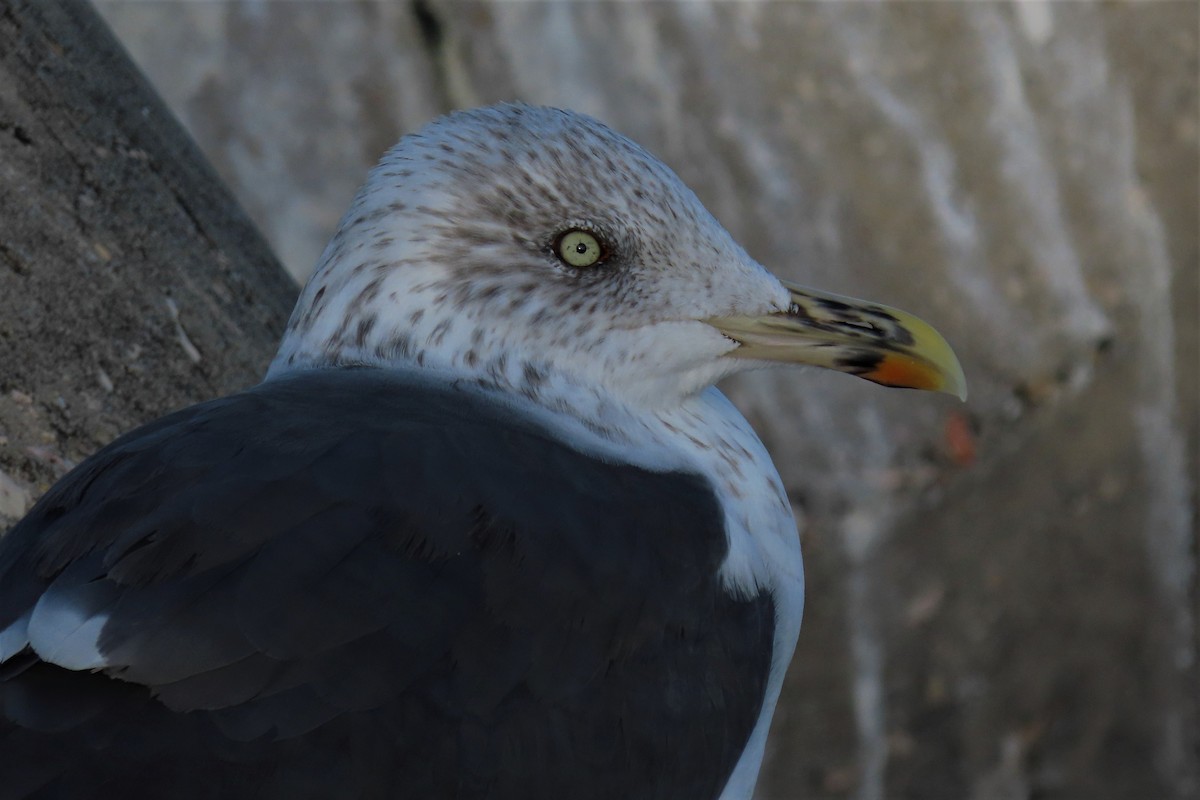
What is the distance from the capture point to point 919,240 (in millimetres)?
4695

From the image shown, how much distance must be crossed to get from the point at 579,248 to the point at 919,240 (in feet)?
10.2

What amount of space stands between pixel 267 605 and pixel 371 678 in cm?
12

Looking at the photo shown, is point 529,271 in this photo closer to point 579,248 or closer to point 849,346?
point 579,248

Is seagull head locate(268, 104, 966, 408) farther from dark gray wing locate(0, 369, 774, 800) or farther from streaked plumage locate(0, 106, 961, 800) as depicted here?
dark gray wing locate(0, 369, 774, 800)

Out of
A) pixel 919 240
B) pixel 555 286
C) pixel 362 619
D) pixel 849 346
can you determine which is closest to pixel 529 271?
pixel 555 286

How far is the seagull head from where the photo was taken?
1.77 meters

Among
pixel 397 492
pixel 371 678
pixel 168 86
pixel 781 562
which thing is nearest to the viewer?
pixel 371 678

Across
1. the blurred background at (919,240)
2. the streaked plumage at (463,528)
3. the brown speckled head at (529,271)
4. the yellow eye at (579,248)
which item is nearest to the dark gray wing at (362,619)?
the streaked plumage at (463,528)

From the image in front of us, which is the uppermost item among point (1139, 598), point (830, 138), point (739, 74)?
point (739, 74)

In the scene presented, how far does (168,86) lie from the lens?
14.1 ft

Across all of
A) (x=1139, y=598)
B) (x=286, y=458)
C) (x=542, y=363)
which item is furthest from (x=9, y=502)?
(x=1139, y=598)

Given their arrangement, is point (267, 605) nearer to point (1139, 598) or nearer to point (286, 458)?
point (286, 458)

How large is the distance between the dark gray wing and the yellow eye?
34 cm

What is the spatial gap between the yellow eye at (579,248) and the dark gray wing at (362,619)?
34cm
